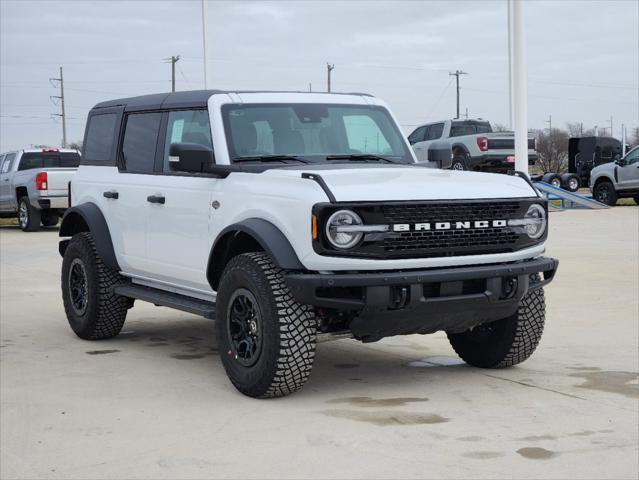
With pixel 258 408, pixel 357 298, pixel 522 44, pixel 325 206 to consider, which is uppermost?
pixel 522 44

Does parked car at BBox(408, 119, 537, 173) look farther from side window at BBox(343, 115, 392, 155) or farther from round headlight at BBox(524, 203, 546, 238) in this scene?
round headlight at BBox(524, 203, 546, 238)

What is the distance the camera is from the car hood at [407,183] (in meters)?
6.13

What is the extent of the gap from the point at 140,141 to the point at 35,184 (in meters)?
16.2

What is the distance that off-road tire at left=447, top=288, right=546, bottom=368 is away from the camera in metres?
7.11

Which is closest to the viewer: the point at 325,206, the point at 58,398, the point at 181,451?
the point at 181,451

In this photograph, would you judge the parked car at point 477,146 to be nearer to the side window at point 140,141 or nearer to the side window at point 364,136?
the side window at point 140,141

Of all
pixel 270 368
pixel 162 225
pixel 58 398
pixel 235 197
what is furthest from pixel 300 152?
pixel 58 398

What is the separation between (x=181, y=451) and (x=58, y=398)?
5.43ft

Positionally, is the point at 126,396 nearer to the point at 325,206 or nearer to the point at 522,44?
the point at 325,206

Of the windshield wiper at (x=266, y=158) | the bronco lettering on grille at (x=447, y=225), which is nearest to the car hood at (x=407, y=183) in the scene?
the bronco lettering on grille at (x=447, y=225)

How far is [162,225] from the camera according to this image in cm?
779

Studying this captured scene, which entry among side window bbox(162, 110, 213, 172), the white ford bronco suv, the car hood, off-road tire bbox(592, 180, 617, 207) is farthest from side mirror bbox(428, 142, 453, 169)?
off-road tire bbox(592, 180, 617, 207)

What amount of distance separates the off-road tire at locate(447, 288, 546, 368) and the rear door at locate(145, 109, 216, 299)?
6.62 feet

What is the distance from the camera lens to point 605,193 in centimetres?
2958
